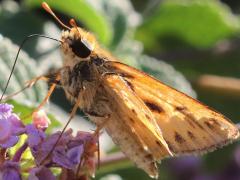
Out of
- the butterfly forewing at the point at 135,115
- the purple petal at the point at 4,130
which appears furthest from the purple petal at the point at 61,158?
the butterfly forewing at the point at 135,115

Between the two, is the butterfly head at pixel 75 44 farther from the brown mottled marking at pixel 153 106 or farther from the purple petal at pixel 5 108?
the purple petal at pixel 5 108

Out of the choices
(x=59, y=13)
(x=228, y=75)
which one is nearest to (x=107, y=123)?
(x=59, y=13)

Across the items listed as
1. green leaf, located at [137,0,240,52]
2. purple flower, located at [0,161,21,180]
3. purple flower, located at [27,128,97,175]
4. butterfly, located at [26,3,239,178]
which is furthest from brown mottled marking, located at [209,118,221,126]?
green leaf, located at [137,0,240,52]

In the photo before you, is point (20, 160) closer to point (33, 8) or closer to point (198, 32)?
point (33, 8)

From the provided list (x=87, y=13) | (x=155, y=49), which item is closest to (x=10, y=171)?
(x=87, y=13)

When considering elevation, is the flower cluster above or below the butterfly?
below

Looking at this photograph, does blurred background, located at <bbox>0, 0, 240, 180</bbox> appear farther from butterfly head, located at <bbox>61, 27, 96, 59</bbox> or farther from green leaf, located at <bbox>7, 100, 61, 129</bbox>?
butterfly head, located at <bbox>61, 27, 96, 59</bbox>
